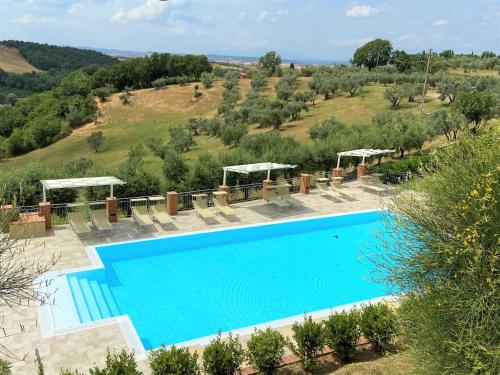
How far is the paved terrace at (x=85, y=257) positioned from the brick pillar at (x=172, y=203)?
29cm

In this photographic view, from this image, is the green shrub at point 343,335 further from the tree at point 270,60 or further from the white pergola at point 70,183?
the tree at point 270,60

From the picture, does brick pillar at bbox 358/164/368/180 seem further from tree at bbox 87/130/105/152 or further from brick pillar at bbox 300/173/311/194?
tree at bbox 87/130/105/152

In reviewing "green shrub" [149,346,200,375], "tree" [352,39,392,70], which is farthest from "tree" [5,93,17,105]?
"green shrub" [149,346,200,375]

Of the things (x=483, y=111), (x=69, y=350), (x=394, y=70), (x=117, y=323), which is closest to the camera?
(x=69, y=350)

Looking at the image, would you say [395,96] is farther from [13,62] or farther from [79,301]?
[13,62]

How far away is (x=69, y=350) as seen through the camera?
8.27 metres

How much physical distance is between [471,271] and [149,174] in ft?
49.2

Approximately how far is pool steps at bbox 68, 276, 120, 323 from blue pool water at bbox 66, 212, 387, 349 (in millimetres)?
23

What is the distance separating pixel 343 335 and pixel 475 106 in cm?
2656

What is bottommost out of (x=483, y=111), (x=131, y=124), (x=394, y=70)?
(x=131, y=124)

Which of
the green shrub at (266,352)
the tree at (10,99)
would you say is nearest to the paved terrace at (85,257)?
the green shrub at (266,352)

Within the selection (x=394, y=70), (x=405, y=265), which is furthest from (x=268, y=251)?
(x=394, y=70)

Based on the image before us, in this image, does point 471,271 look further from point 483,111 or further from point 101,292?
point 483,111

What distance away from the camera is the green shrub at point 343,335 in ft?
25.7
